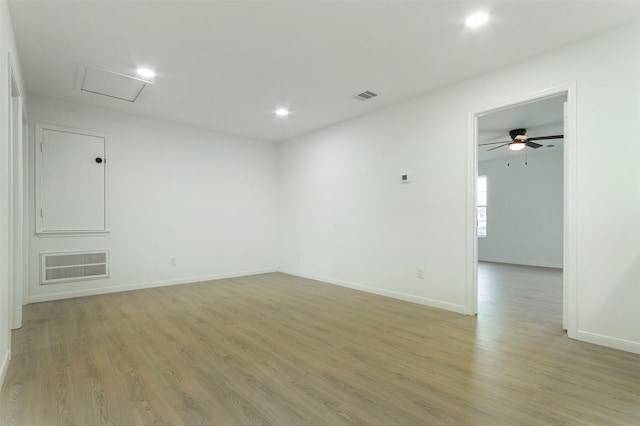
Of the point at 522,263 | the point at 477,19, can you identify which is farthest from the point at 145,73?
the point at 522,263

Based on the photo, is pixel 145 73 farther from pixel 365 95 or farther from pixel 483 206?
pixel 483 206

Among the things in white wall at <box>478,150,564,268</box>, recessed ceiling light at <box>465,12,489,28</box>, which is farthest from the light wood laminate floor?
white wall at <box>478,150,564,268</box>

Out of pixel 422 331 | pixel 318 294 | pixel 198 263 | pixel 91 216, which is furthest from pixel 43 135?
pixel 422 331

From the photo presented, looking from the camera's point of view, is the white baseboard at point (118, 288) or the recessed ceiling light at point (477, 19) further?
the white baseboard at point (118, 288)

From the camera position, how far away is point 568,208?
115 inches

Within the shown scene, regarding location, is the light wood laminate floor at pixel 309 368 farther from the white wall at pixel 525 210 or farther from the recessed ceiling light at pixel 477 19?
the white wall at pixel 525 210

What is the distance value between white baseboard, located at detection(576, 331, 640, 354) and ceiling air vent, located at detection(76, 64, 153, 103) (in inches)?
199

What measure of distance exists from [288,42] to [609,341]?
147 inches

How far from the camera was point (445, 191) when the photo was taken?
3.79m

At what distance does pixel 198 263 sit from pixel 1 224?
11.9ft

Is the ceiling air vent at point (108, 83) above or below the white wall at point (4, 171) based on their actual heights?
above

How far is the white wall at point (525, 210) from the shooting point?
748cm

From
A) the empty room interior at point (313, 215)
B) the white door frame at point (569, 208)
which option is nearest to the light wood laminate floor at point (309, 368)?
the empty room interior at point (313, 215)

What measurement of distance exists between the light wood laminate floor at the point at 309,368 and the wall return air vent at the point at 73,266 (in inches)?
21.0
